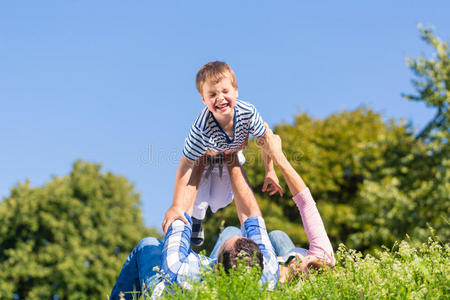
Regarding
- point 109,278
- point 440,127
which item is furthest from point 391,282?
point 109,278

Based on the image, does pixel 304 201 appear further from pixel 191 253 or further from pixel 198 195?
pixel 191 253

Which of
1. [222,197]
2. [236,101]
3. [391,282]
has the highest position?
[236,101]

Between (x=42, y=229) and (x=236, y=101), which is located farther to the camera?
(x=42, y=229)

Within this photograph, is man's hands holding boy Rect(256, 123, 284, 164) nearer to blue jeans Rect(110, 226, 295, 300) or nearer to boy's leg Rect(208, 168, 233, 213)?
boy's leg Rect(208, 168, 233, 213)

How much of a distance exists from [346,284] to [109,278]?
22.0 m

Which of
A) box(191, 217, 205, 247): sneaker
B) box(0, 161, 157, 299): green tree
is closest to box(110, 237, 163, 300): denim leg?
box(191, 217, 205, 247): sneaker

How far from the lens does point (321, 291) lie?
3410mm

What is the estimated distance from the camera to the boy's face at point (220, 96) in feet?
15.2

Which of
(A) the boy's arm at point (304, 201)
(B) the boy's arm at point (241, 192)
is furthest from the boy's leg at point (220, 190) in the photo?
(A) the boy's arm at point (304, 201)

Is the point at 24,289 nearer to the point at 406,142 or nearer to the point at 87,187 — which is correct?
the point at 87,187

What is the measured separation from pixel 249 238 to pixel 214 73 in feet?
5.78

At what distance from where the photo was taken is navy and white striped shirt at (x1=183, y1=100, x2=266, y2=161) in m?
4.85

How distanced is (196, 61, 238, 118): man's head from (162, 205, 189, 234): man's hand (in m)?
1.20

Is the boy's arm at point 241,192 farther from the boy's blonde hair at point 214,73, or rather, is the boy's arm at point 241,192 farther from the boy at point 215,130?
the boy's blonde hair at point 214,73
